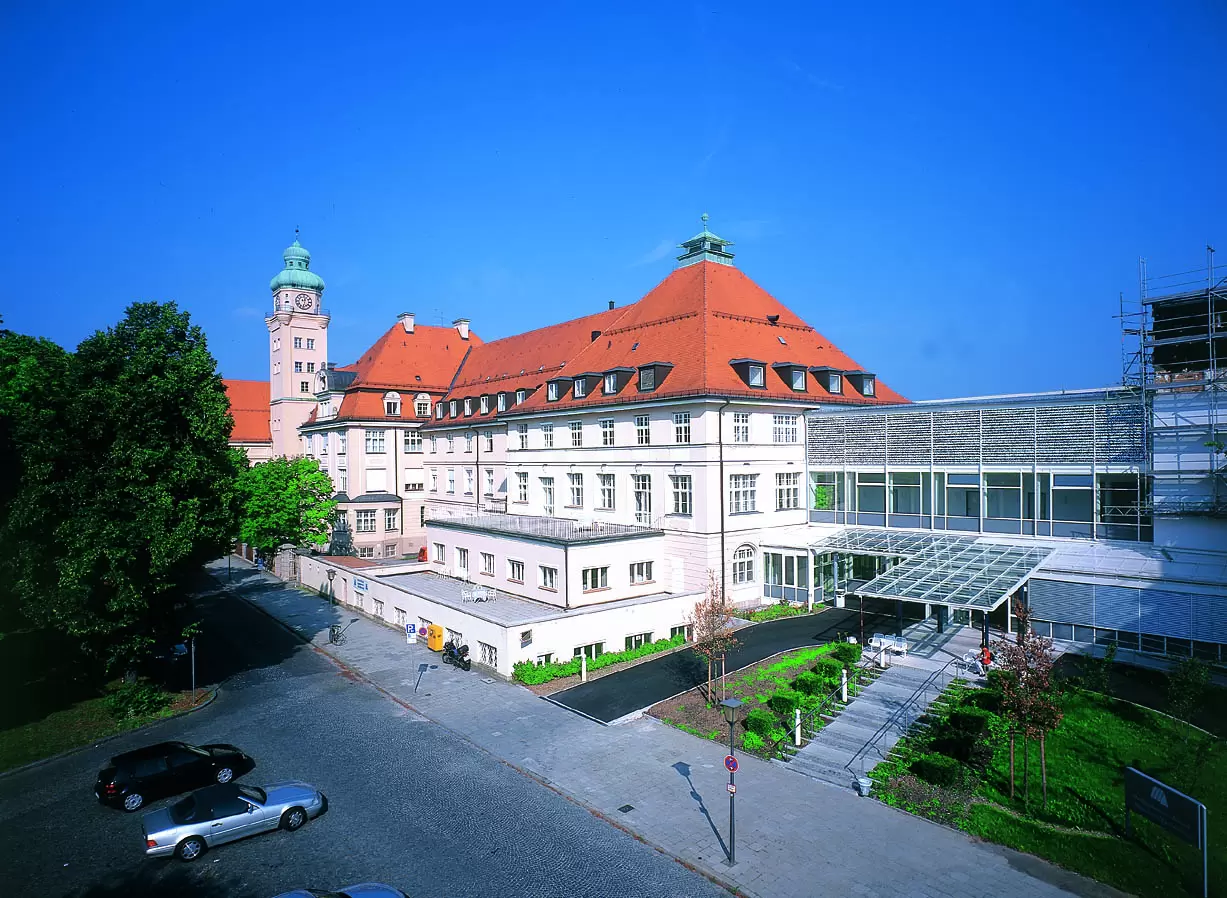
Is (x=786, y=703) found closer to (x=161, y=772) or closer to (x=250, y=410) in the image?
(x=161, y=772)

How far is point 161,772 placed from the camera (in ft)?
57.3

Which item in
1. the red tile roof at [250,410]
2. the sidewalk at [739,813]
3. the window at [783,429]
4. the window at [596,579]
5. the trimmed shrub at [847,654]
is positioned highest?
the red tile roof at [250,410]

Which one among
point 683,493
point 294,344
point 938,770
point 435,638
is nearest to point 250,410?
point 294,344

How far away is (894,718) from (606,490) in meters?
19.7

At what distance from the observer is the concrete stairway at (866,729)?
17859 mm

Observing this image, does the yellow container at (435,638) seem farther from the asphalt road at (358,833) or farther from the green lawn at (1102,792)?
the green lawn at (1102,792)

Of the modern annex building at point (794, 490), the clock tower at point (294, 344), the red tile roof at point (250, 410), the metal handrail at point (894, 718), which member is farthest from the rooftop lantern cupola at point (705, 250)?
the red tile roof at point (250, 410)

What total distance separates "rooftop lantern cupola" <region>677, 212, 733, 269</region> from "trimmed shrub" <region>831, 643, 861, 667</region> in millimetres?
23390

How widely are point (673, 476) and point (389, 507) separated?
29.1 metres

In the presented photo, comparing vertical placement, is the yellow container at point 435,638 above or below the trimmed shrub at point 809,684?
below

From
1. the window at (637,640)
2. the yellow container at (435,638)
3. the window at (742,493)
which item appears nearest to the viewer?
the window at (637,640)

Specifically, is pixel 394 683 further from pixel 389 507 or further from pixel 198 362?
pixel 389 507

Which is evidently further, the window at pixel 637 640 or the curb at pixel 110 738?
the window at pixel 637 640

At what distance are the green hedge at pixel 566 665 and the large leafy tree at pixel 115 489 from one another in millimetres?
10889
